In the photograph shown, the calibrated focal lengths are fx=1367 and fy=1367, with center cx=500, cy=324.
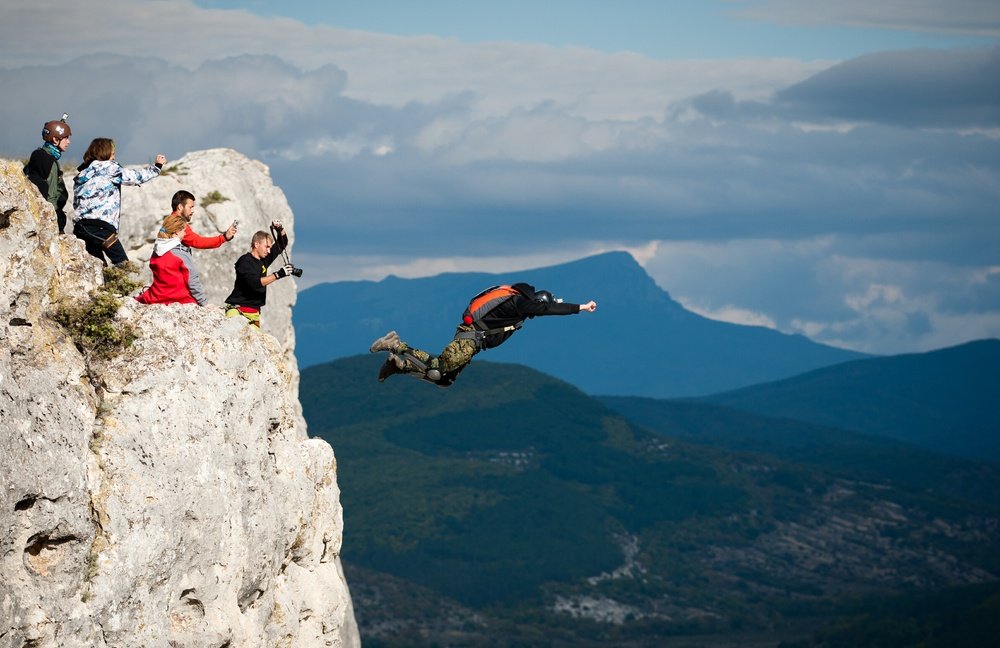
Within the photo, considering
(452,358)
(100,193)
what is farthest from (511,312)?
(100,193)

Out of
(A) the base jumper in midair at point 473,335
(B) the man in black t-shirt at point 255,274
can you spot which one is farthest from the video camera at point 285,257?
(A) the base jumper in midair at point 473,335

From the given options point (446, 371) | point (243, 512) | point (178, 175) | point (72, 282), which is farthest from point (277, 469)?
point (178, 175)

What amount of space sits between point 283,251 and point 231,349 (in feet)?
9.92

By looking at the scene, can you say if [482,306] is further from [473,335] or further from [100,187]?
[100,187]

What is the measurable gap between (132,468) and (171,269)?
5198 millimetres

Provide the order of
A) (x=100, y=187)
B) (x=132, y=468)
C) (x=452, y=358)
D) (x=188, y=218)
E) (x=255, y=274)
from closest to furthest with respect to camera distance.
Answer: (x=132, y=468) < (x=188, y=218) < (x=100, y=187) < (x=255, y=274) < (x=452, y=358)

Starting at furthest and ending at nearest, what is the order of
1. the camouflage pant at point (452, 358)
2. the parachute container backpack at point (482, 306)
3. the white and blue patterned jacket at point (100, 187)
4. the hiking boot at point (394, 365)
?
the parachute container backpack at point (482, 306), the hiking boot at point (394, 365), the camouflage pant at point (452, 358), the white and blue patterned jacket at point (100, 187)

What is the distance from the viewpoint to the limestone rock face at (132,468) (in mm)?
27109

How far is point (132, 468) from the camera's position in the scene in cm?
2903

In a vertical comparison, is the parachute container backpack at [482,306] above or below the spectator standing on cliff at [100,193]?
below

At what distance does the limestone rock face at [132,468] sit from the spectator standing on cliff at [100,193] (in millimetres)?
3105

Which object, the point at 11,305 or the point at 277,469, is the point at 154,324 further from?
the point at 277,469

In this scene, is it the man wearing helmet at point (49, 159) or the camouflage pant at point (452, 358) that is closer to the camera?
the man wearing helmet at point (49, 159)

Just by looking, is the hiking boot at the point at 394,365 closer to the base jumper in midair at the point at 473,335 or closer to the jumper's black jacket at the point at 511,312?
the base jumper in midair at the point at 473,335
